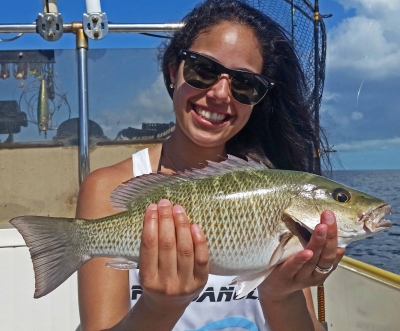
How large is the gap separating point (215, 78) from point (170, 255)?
86cm

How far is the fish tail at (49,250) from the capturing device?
1.68 metres

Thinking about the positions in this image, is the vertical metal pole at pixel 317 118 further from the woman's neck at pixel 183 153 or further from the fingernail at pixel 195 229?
the fingernail at pixel 195 229

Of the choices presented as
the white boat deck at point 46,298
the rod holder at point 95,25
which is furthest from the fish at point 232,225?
the rod holder at point 95,25

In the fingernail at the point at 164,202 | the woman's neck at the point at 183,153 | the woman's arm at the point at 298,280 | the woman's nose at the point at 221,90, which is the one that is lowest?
the woman's arm at the point at 298,280

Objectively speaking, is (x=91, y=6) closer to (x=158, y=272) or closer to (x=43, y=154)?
(x=43, y=154)

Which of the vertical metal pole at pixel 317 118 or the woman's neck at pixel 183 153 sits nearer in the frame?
the woman's neck at pixel 183 153

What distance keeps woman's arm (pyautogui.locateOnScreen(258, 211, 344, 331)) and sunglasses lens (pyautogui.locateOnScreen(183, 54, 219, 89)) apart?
81cm

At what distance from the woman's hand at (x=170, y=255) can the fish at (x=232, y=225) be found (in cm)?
7

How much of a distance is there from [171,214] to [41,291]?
59 centimetres

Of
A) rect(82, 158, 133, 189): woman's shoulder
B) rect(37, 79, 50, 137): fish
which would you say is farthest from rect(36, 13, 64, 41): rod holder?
rect(82, 158, 133, 189): woman's shoulder

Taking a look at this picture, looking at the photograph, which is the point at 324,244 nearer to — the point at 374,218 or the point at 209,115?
the point at 374,218

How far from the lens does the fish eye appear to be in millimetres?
1805

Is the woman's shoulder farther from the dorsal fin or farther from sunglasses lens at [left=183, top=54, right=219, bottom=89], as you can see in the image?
sunglasses lens at [left=183, top=54, right=219, bottom=89]

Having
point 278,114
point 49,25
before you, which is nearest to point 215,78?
point 278,114
